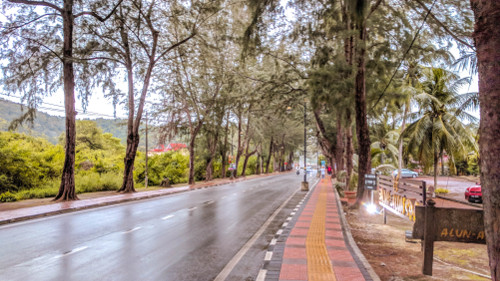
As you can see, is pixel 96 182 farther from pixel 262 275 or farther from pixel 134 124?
pixel 262 275

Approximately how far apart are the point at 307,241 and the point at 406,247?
2.75 m

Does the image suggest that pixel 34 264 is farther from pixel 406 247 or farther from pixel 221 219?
pixel 406 247

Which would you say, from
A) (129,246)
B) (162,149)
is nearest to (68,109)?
(129,246)

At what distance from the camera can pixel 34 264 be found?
6.15 metres

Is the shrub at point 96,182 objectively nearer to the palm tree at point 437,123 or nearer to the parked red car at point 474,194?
the palm tree at point 437,123

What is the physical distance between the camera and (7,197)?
55.0ft

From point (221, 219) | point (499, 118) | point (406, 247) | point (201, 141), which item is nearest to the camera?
point (499, 118)

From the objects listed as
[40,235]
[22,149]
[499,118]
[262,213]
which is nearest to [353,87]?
[262,213]

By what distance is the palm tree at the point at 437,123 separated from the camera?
75.5 feet

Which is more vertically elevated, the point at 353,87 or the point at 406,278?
the point at 353,87

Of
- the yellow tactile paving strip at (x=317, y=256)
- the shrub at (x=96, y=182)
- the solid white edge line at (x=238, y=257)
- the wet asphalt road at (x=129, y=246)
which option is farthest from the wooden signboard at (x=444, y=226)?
the shrub at (x=96, y=182)

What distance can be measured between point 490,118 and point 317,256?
4.24 meters

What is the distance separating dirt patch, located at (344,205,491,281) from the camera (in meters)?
6.32

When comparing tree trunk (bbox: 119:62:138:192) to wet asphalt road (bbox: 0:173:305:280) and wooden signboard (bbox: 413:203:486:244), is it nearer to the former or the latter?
wet asphalt road (bbox: 0:173:305:280)
